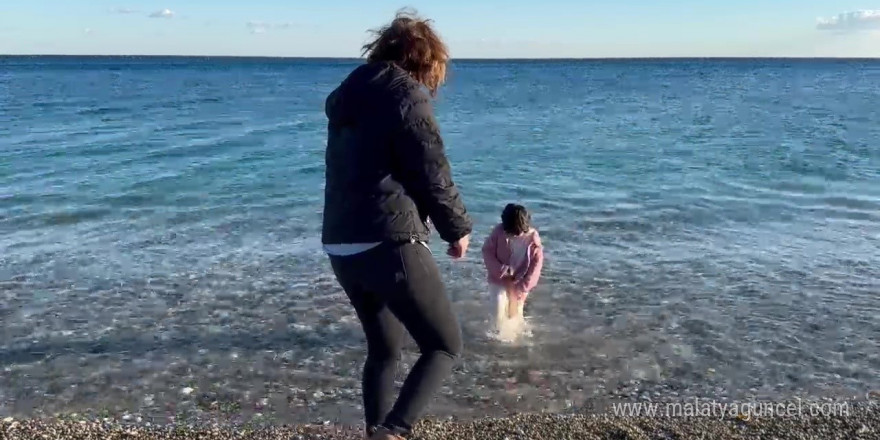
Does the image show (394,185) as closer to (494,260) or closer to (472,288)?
(494,260)

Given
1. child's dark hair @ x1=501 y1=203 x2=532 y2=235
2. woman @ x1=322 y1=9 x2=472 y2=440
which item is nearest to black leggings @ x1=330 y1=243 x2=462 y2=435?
woman @ x1=322 y1=9 x2=472 y2=440

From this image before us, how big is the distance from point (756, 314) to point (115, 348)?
5802 millimetres

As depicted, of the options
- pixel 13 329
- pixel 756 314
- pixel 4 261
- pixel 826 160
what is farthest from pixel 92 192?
pixel 826 160

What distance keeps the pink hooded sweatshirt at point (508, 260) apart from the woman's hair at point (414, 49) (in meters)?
3.38

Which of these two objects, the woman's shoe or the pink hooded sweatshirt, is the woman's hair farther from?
the pink hooded sweatshirt

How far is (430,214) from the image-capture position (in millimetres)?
3762

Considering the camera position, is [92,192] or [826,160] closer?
[92,192]

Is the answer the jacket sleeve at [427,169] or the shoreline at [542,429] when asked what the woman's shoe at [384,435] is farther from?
the jacket sleeve at [427,169]

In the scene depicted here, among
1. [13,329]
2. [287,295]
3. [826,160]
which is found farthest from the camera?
[826,160]

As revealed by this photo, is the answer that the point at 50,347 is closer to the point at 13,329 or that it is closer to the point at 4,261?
the point at 13,329

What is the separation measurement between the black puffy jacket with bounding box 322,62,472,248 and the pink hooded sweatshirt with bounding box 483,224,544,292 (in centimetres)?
335

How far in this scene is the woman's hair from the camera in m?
3.77

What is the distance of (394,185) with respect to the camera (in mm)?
3711

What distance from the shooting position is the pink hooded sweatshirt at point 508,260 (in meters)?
7.11
